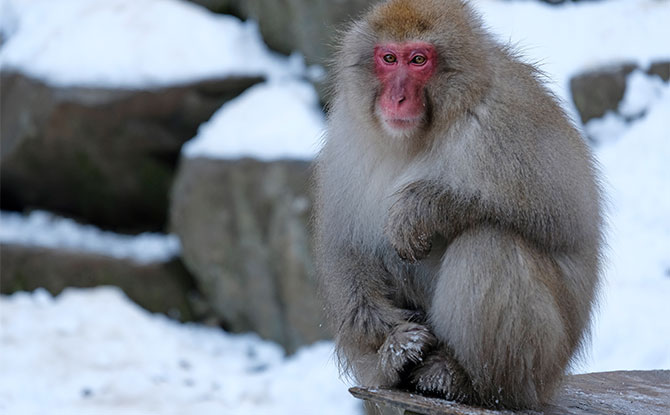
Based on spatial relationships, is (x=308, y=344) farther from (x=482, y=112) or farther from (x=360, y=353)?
(x=482, y=112)

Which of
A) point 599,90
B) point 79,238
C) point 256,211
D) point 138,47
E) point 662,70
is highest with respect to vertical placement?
point 662,70

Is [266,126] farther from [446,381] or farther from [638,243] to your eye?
[446,381]

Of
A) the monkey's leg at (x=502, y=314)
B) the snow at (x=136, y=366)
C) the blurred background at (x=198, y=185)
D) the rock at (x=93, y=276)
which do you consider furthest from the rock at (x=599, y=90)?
the monkey's leg at (x=502, y=314)

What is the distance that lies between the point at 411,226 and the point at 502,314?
14.7 inches

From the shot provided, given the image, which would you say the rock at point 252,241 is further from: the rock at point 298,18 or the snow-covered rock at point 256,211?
the rock at point 298,18

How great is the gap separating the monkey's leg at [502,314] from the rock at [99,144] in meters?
4.86

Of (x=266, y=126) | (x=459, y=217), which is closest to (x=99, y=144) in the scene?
(x=266, y=126)

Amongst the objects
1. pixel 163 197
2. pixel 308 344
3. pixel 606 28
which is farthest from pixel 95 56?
pixel 606 28

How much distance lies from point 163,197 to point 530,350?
550cm

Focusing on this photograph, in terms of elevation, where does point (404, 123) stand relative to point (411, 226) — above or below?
above

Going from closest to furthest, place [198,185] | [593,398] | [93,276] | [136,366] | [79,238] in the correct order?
[593,398], [136,366], [198,185], [93,276], [79,238]

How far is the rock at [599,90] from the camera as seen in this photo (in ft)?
19.8

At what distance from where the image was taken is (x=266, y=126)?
22.2 ft

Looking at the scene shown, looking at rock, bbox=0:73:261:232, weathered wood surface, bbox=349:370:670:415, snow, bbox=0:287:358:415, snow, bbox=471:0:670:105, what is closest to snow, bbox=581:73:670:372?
snow, bbox=471:0:670:105
